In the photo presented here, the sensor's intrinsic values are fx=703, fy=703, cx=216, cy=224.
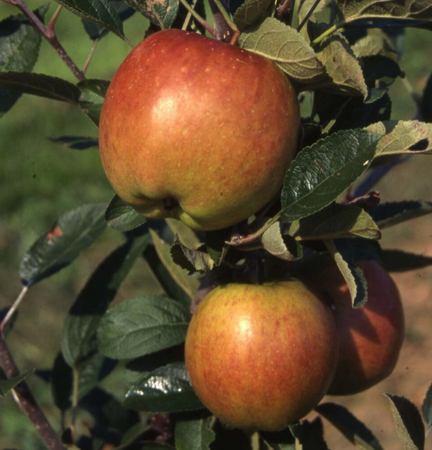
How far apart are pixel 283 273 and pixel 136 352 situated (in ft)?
0.75

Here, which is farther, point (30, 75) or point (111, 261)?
point (111, 261)

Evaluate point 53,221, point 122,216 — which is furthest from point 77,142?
point 53,221

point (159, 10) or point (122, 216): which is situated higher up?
point (159, 10)

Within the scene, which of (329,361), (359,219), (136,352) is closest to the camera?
(359,219)

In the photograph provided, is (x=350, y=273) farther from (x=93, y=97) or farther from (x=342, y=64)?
(x=93, y=97)

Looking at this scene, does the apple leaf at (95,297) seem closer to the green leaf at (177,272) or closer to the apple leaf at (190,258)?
the green leaf at (177,272)

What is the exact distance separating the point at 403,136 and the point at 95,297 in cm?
59

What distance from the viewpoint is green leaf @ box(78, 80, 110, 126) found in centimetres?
84

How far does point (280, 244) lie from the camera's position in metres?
0.73

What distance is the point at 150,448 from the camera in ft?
3.27

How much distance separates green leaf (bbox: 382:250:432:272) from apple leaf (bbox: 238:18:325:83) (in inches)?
16.4

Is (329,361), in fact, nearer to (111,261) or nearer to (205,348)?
(205,348)

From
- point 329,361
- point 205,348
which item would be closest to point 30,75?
point 205,348

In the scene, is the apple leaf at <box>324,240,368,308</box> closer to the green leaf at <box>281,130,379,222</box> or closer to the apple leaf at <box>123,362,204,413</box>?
the green leaf at <box>281,130,379,222</box>
